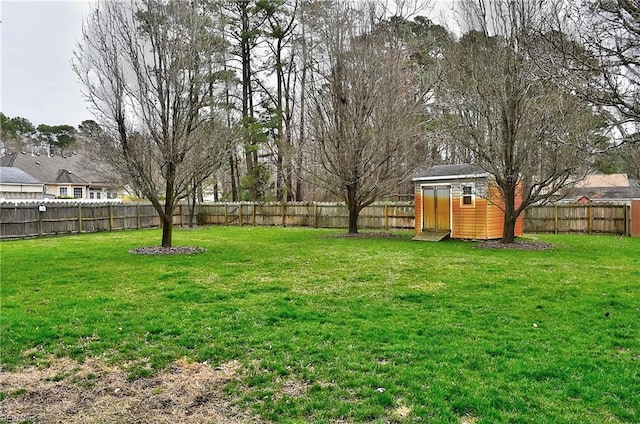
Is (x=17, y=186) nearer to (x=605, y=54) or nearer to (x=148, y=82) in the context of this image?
(x=148, y=82)

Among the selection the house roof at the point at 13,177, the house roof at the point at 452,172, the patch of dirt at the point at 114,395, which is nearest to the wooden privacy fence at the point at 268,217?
the house roof at the point at 452,172

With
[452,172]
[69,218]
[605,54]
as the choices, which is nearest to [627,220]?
[452,172]

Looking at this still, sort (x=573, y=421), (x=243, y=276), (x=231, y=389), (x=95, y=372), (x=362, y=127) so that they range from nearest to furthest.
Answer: (x=573, y=421), (x=231, y=389), (x=95, y=372), (x=243, y=276), (x=362, y=127)

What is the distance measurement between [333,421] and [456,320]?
264 cm

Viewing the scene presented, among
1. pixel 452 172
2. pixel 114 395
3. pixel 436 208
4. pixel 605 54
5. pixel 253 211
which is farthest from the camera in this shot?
pixel 253 211

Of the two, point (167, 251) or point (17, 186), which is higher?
point (17, 186)

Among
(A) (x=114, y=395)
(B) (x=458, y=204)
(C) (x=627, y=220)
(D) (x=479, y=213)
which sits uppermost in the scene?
(B) (x=458, y=204)

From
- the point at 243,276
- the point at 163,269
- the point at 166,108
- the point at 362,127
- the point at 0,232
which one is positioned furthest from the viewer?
the point at 0,232

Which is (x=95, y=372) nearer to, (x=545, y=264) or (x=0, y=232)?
(x=545, y=264)

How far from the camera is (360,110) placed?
13891 mm

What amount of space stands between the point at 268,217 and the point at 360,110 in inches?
363

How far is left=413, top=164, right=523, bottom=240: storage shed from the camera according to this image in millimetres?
13984

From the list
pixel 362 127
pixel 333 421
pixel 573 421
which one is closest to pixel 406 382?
pixel 333 421

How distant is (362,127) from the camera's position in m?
13.9
